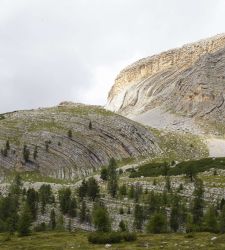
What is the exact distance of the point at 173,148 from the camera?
14862cm

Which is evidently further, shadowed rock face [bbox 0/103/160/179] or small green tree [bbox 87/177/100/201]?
shadowed rock face [bbox 0/103/160/179]

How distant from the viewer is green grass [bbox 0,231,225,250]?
37219 millimetres

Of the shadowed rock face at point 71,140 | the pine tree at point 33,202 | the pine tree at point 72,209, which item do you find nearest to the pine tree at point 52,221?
the pine tree at point 33,202

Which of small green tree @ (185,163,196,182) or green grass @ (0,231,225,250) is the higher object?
small green tree @ (185,163,196,182)

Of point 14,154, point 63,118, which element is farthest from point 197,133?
point 14,154

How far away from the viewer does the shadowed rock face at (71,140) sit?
122m

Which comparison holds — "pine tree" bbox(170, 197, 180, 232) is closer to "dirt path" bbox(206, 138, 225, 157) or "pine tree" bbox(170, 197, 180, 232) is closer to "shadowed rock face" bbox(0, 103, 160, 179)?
"shadowed rock face" bbox(0, 103, 160, 179)

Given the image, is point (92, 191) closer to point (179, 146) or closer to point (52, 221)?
point (52, 221)

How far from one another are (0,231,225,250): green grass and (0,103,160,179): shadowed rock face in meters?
71.1

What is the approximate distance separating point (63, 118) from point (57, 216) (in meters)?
82.7

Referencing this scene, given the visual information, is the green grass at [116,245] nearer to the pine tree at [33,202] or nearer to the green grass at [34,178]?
the pine tree at [33,202]

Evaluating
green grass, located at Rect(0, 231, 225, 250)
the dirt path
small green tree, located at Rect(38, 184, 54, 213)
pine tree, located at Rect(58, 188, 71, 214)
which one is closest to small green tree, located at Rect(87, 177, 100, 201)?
pine tree, located at Rect(58, 188, 71, 214)

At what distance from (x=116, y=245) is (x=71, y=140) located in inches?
3801

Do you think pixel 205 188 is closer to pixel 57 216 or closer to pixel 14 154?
pixel 57 216
